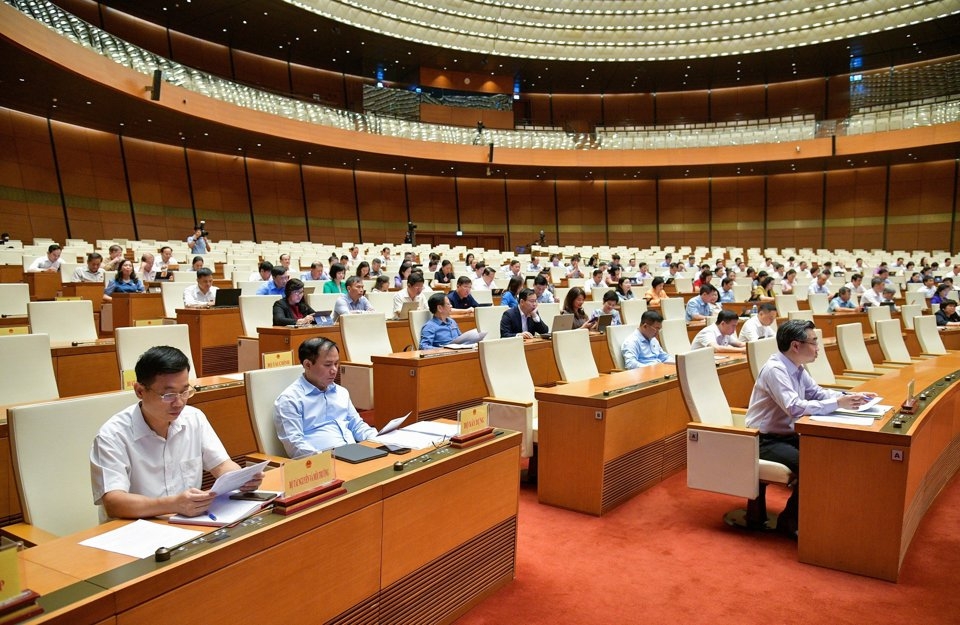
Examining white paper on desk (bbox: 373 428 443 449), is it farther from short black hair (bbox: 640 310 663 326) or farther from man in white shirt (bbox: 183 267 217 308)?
man in white shirt (bbox: 183 267 217 308)

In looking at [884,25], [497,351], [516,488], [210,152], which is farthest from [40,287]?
[884,25]

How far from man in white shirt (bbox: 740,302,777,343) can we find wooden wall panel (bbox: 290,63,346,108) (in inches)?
647

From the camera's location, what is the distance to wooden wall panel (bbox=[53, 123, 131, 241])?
48.2 feet

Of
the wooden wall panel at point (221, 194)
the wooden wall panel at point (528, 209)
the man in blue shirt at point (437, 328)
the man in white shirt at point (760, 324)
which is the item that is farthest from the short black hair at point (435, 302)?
the wooden wall panel at point (528, 209)

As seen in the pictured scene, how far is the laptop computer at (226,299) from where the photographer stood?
6.58 metres

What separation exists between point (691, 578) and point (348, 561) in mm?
1772

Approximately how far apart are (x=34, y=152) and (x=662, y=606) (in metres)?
16.0

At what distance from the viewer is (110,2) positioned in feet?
50.9

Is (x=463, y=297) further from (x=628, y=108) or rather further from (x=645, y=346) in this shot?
(x=628, y=108)

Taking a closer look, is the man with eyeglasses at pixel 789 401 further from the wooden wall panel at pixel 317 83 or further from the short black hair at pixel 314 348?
the wooden wall panel at pixel 317 83

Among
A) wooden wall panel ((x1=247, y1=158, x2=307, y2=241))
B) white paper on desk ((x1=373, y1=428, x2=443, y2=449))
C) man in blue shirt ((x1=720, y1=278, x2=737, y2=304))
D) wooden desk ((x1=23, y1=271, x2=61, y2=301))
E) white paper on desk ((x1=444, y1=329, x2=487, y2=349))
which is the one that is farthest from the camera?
wooden wall panel ((x1=247, y1=158, x2=307, y2=241))

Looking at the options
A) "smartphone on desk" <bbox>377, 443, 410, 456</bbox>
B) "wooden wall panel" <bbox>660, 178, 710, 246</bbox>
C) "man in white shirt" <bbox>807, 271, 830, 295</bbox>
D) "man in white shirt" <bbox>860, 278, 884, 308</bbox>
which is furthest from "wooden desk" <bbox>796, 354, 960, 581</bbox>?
"wooden wall panel" <bbox>660, 178, 710, 246</bbox>

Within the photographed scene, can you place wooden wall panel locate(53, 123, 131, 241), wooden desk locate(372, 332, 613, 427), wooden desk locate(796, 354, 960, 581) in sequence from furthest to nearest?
1. wooden wall panel locate(53, 123, 131, 241)
2. wooden desk locate(372, 332, 613, 427)
3. wooden desk locate(796, 354, 960, 581)

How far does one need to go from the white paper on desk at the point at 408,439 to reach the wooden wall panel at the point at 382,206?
18.7 metres
